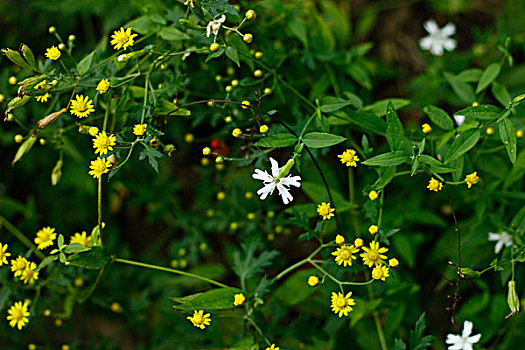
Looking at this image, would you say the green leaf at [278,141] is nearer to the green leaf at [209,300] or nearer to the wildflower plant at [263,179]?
the wildflower plant at [263,179]

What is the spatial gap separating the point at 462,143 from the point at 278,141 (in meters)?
0.65

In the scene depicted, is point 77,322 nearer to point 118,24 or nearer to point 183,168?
point 183,168

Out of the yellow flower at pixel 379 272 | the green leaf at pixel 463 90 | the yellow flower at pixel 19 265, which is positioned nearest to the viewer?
the yellow flower at pixel 379 272

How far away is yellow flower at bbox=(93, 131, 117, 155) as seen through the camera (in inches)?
61.6

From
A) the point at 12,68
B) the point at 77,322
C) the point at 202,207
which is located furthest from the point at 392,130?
the point at 77,322

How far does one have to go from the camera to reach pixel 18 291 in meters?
2.00

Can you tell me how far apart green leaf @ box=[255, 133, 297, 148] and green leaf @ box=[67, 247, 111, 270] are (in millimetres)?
672

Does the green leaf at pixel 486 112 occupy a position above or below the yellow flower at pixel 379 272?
above

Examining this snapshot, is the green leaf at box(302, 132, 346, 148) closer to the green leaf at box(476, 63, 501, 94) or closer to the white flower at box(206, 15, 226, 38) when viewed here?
the white flower at box(206, 15, 226, 38)

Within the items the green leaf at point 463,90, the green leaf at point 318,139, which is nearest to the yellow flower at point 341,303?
the green leaf at point 318,139

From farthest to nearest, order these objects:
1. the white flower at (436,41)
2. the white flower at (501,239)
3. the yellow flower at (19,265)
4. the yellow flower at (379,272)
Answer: the white flower at (436,41), the white flower at (501,239), the yellow flower at (19,265), the yellow flower at (379,272)

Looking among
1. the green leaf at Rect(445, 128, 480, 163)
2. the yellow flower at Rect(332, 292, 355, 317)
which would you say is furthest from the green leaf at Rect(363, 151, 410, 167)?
the yellow flower at Rect(332, 292, 355, 317)

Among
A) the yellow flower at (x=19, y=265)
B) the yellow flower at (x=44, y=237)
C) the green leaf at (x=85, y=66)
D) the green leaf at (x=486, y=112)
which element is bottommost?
the yellow flower at (x=19, y=265)

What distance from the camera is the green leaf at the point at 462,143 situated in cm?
166
